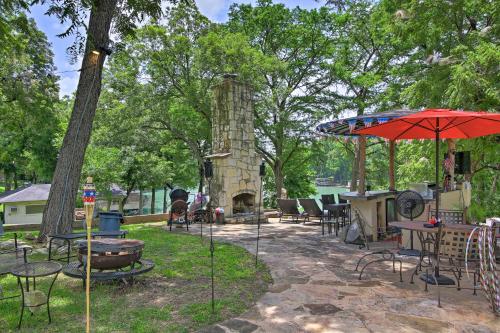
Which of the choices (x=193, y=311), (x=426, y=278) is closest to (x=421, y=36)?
(x=426, y=278)

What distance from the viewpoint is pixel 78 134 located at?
21.1ft

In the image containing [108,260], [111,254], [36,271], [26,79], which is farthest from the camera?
[26,79]

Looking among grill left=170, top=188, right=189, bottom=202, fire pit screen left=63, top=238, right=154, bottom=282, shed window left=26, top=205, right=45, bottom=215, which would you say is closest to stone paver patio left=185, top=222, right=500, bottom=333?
fire pit screen left=63, top=238, right=154, bottom=282

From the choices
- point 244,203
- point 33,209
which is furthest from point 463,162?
point 33,209

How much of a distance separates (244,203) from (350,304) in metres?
8.18

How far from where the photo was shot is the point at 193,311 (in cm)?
329

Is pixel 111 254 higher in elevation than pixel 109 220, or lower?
lower

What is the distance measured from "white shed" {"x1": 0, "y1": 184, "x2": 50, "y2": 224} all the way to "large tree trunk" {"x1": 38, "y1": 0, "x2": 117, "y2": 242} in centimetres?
1248

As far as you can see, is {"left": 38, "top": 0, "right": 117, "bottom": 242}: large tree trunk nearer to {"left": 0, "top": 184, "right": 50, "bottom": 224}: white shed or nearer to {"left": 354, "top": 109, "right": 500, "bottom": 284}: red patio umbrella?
{"left": 354, "top": 109, "right": 500, "bottom": 284}: red patio umbrella

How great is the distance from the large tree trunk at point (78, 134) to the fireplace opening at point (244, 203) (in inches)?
223

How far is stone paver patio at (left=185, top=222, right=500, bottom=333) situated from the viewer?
9.69ft

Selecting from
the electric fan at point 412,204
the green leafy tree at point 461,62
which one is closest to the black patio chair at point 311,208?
the green leafy tree at point 461,62

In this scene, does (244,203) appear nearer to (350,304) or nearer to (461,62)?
(461,62)

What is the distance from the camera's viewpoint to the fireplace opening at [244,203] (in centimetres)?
1134
